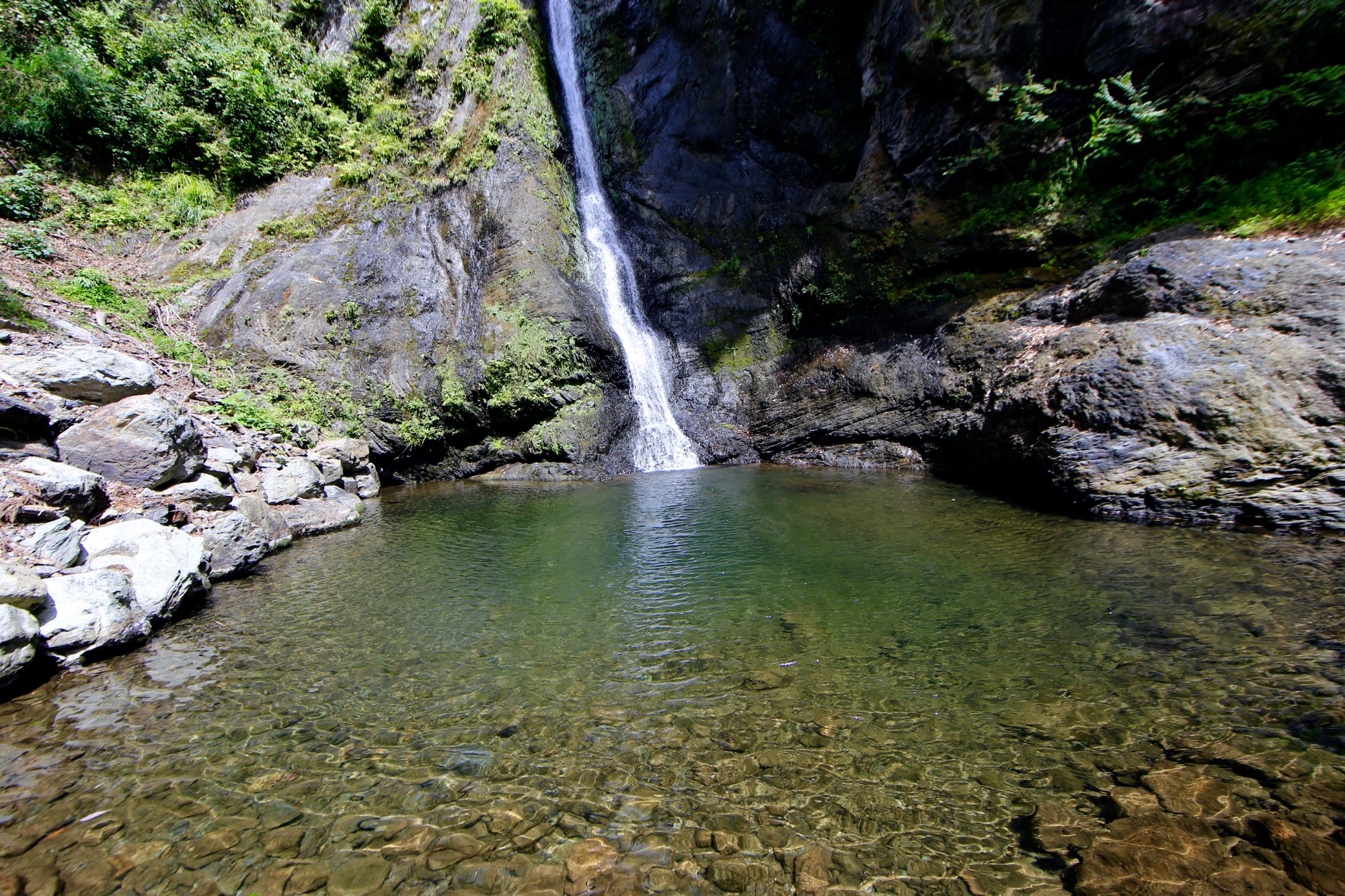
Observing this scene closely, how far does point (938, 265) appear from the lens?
12.8 m

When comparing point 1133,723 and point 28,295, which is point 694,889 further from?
point 28,295

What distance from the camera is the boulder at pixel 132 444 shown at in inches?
242

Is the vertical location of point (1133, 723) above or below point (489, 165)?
below

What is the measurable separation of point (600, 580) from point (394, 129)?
19.2 meters

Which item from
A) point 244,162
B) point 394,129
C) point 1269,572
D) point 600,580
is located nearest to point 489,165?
point 394,129

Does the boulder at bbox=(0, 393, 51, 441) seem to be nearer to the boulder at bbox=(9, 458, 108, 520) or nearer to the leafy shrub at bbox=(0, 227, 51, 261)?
the boulder at bbox=(9, 458, 108, 520)

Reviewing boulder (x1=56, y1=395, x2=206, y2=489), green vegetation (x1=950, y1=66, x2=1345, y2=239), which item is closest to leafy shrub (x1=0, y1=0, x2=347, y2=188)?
boulder (x1=56, y1=395, x2=206, y2=489)

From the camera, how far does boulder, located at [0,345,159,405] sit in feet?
20.1

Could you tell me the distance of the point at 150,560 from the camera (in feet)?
16.9

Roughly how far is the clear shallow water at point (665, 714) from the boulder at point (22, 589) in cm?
64

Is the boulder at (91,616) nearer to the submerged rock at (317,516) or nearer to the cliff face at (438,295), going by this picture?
the submerged rock at (317,516)

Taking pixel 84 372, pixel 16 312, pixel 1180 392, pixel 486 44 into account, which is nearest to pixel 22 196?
pixel 16 312

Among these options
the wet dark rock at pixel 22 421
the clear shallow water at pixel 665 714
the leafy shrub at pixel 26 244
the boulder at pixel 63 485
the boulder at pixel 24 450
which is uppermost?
the leafy shrub at pixel 26 244

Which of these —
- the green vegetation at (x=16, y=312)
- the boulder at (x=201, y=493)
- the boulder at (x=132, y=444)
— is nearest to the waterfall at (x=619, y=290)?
the boulder at (x=201, y=493)
